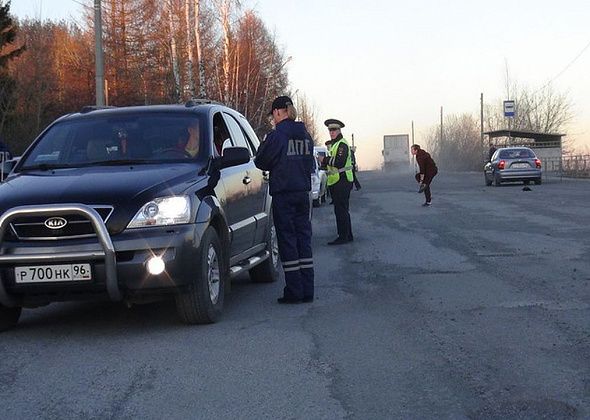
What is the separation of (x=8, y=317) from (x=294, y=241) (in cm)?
258

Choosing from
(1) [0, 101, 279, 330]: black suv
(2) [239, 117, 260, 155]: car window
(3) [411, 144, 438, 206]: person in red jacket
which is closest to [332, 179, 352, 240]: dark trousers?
(2) [239, 117, 260, 155]: car window

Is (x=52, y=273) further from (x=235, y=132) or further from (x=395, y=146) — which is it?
(x=395, y=146)

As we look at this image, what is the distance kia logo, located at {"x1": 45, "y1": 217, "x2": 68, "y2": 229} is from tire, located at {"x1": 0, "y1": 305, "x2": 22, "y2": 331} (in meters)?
0.99

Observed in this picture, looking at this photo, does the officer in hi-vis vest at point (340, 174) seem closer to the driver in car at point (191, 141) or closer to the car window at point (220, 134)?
the car window at point (220, 134)

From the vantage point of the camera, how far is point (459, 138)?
85625 millimetres

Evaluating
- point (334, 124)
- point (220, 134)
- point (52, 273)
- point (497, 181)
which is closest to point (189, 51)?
point (497, 181)

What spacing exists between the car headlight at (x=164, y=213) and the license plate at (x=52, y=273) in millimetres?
468

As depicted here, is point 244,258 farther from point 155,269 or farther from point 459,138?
point 459,138

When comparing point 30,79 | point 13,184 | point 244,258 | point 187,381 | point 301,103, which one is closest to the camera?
point 187,381

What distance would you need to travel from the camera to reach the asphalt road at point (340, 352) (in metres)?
4.24

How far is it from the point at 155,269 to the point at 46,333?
4.24 ft

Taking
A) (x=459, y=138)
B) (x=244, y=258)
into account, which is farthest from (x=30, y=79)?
(x=459, y=138)

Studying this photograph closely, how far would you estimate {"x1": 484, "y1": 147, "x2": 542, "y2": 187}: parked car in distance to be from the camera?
28547 millimetres

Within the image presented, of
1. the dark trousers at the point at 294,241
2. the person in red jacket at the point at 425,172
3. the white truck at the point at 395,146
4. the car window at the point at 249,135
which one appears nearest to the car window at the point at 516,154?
the person in red jacket at the point at 425,172
